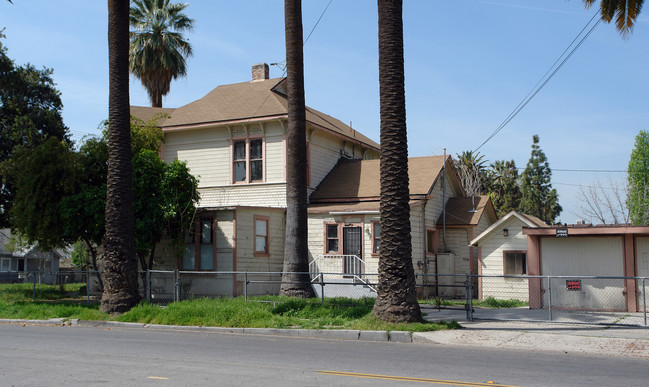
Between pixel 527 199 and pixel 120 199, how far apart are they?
54410 mm

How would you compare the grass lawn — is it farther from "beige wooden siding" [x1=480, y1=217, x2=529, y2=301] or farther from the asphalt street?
"beige wooden siding" [x1=480, y1=217, x2=529, y2=301]

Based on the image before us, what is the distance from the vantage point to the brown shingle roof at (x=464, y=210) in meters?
28.8

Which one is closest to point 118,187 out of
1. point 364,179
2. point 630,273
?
point 364,179

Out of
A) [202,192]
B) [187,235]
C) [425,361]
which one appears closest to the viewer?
[425,361]

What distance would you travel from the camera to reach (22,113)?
2817cm

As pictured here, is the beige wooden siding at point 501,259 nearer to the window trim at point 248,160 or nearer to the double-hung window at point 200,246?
the window trim at point 248,160

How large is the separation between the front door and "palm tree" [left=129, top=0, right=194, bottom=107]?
18387mm

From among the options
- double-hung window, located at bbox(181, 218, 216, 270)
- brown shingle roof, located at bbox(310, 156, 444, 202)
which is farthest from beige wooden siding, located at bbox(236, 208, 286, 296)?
brown shingle roof, located at bbox(310, 156, 444, 202)

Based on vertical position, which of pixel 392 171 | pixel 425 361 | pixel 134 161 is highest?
pixel 134 161

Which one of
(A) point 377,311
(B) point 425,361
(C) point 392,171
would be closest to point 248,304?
(A) point 377,311

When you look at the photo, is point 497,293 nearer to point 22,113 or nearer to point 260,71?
point 260,71

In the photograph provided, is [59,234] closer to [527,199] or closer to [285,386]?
[285,386]

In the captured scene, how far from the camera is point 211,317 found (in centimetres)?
1596

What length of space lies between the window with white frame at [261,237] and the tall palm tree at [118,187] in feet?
27.5
